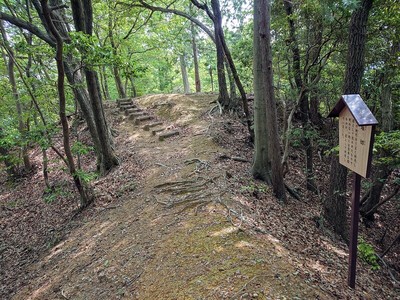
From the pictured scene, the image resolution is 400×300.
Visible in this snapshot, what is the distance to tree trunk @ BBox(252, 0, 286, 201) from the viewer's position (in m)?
4.99

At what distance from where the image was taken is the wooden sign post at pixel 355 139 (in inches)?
113

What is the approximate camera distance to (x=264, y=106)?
20.2ft

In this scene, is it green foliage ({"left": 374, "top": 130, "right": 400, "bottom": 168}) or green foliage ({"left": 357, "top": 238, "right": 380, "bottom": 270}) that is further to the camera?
green foliage ({"left": 357, "top": 238, "right": 380, "bottom": 270})

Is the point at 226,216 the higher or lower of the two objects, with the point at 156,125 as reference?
lower

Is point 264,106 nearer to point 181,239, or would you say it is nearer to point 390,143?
point 390,143

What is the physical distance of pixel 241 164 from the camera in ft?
24.0

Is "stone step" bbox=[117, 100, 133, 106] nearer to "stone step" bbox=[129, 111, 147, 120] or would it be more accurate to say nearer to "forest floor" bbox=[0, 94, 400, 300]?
"stone step" bbox=[129, 111, 147, 120]

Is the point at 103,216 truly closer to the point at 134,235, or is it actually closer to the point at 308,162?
the point at 134,235

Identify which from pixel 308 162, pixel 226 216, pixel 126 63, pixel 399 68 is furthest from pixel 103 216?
pixel 399 68

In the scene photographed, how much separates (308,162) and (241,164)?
→ 2.52 metres

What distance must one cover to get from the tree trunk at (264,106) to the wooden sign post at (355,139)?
1.82 meters

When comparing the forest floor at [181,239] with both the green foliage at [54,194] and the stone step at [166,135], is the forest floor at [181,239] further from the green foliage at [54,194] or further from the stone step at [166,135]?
the stone step at [166,135]

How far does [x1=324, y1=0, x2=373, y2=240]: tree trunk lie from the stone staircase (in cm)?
608

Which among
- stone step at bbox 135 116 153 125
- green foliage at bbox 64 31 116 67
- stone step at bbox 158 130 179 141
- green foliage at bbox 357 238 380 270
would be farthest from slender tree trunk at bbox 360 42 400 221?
stone step at bbox 135 116 153 125
